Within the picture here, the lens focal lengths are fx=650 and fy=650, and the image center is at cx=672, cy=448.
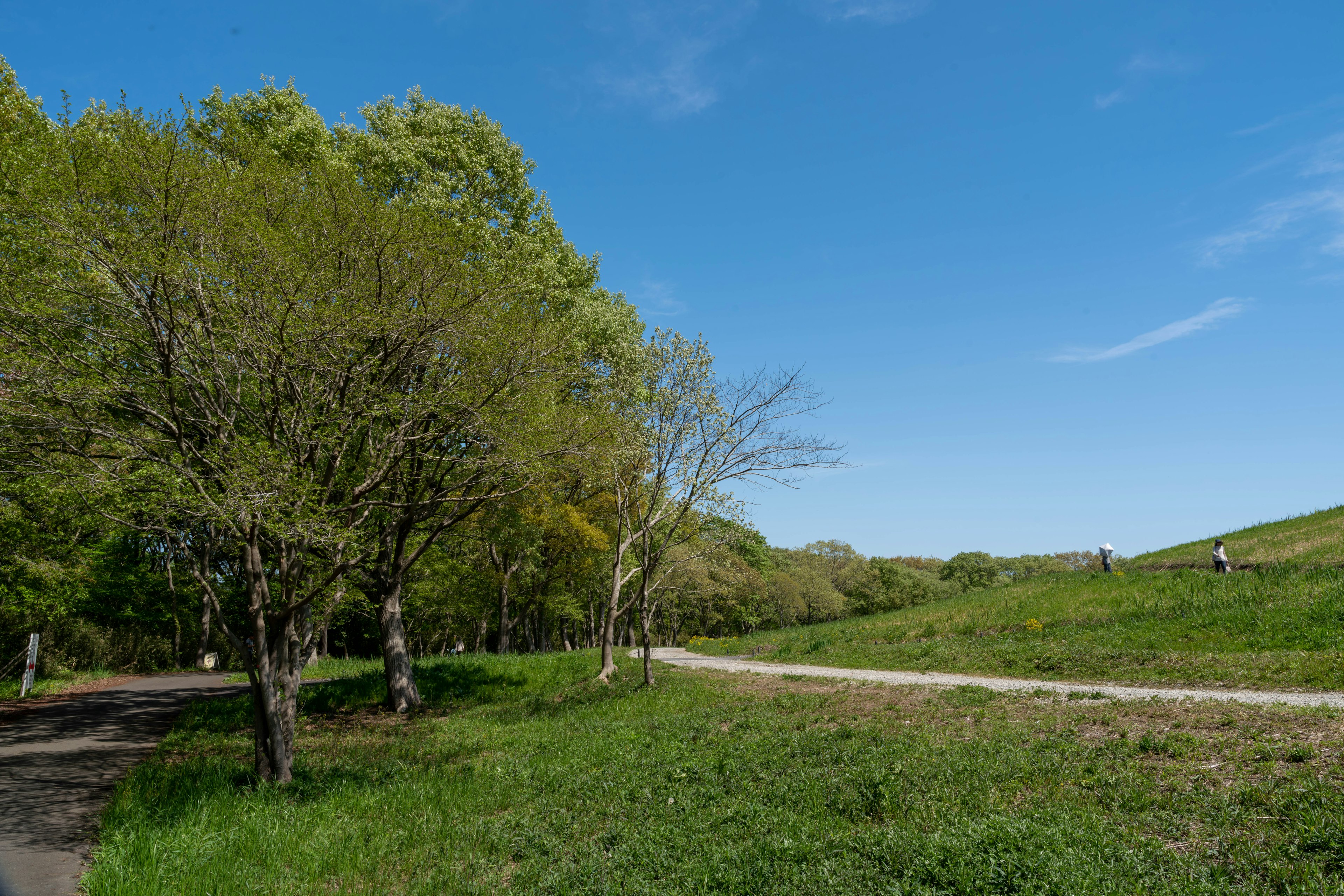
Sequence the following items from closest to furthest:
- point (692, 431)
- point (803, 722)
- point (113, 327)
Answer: point (113, 327)
point (803, 722)
point (692, 431)

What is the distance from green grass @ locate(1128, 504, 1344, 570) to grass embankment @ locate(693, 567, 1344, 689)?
1859 mm

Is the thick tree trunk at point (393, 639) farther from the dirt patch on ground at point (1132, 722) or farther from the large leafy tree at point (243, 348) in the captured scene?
the dirt patch on ground at point (1132, 722)

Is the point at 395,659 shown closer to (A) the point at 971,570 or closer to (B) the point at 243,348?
(B) the point at 243,348

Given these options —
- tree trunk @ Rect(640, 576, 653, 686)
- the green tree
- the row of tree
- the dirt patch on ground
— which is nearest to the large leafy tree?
the row of tree

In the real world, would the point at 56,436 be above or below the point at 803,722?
above

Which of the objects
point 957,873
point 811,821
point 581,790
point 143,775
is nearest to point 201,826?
point 143,775

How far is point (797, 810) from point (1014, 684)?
A: 28.9 ft

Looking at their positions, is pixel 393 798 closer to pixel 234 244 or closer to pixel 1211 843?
pixel 234 244

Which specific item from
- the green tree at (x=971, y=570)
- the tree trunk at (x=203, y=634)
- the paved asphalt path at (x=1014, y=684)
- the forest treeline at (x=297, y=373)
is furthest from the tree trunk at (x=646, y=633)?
the green tree at (x=971, y=570)

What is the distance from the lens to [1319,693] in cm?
1054

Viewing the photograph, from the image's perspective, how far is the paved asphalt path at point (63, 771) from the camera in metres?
7.25

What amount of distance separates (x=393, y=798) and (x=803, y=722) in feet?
23.0

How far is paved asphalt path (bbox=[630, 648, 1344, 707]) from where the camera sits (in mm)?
10188

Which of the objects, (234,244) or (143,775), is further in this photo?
(143,775)
